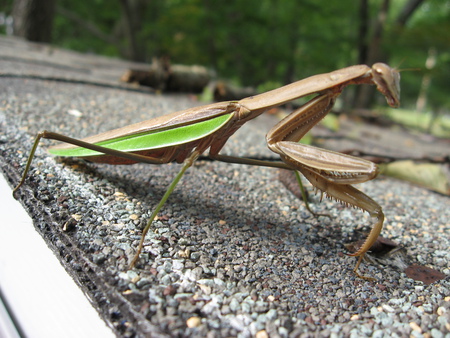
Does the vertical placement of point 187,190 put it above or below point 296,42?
below

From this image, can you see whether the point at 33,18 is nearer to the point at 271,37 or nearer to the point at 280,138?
the point at 271,37

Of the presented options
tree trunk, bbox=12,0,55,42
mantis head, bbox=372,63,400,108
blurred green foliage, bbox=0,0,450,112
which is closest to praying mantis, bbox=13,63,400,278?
mantis head, bbox=372,63,400,108

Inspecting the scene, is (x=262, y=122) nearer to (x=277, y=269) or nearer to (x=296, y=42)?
(x=277, y=269)

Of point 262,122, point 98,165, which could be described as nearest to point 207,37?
point 262,122

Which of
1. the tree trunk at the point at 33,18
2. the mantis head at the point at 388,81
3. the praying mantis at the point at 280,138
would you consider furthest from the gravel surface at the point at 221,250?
the tree trunk at the point at 33,18

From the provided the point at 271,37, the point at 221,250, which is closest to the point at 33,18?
the point at 271,37

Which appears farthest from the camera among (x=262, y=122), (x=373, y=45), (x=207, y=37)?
(x=207, y=37)

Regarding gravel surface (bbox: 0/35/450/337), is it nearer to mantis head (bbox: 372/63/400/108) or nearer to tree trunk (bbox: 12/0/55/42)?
mantis head (bbox: 372/63/400/108)
